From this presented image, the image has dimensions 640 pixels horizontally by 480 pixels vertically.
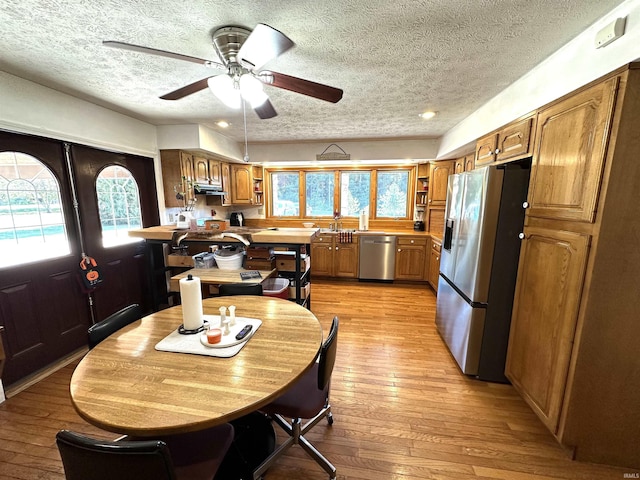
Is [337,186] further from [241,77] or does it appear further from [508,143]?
[241,77]

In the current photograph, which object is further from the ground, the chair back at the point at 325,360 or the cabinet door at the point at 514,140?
the cabinet door at the point at 514,140

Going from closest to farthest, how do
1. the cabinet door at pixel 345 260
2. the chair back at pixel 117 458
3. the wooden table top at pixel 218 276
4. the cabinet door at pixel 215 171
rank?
the chair back at pixel 117 458 < the wooden table top at pixel 218 276 < the cabinet door at pixel 215 171 < the cabinet door at pixel 345 260

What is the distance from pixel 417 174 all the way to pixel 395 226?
974mm

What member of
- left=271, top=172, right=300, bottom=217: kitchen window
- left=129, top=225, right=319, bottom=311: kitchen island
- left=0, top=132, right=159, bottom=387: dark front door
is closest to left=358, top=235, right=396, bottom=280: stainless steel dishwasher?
left=271, top=172, right=300, bottom=217: kitchen window

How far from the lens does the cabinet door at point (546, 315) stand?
1.43 m

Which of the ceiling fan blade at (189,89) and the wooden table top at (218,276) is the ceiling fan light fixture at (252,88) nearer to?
the ceiling fan blade at (189,89)

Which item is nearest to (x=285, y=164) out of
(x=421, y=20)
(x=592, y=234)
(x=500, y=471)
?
(x=421, y=20)

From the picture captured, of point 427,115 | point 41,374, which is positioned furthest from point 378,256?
point 41,374

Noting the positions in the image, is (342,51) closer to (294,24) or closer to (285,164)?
(294,24)

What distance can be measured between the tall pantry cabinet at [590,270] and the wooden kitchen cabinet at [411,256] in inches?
101

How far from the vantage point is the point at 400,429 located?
1.70 meters

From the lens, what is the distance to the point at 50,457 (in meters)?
1.50

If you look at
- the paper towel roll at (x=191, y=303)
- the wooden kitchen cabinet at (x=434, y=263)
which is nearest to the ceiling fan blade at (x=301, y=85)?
the paper towel roll at (x=191, y=303)

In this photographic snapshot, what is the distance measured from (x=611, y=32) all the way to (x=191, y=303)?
247cm
